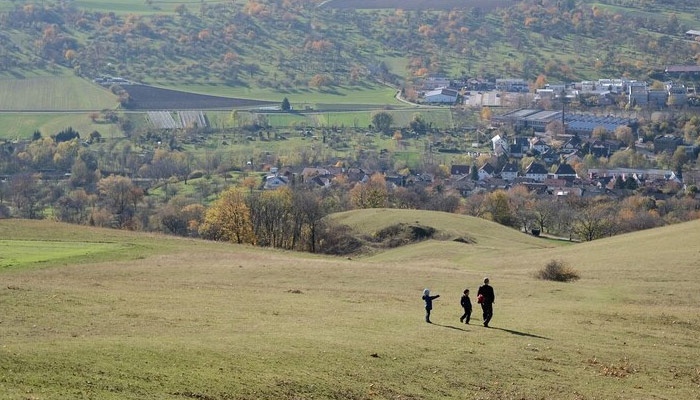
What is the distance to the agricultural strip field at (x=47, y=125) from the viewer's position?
7125 inches

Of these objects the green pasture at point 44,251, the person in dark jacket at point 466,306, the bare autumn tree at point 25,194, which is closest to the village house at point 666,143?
the bare autumn tree at point 25,194

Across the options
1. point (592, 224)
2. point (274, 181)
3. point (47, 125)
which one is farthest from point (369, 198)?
point (47, 125)

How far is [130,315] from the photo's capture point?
32.0 m

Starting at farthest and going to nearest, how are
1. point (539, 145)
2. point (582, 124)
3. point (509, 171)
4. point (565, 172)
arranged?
point (582, 124)
point (539, 145)
point (509, 171)
point (565, 172)

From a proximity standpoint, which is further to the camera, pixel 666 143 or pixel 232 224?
pixel 666 143

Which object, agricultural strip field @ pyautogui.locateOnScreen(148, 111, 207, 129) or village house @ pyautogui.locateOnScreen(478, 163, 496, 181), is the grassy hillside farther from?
agricultural strip field @ pyautogui.locateOnScreen(148, 111, 207, 129)

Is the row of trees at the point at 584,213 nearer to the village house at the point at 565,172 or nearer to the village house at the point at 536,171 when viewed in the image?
the village house at the point at 565,172

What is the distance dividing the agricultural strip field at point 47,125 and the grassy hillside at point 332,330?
5147 inches

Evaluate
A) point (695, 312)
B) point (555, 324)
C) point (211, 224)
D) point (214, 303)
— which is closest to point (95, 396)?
point (214, 303)

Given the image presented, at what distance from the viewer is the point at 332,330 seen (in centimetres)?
3123

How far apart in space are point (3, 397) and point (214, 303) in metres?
16.0

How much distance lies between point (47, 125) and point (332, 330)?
6419 inches

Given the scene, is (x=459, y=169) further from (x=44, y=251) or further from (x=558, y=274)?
(x=558, y=274)

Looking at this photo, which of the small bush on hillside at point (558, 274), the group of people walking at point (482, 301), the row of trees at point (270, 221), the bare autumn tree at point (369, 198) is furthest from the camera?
the bare autumn tree at point (369, 198)
